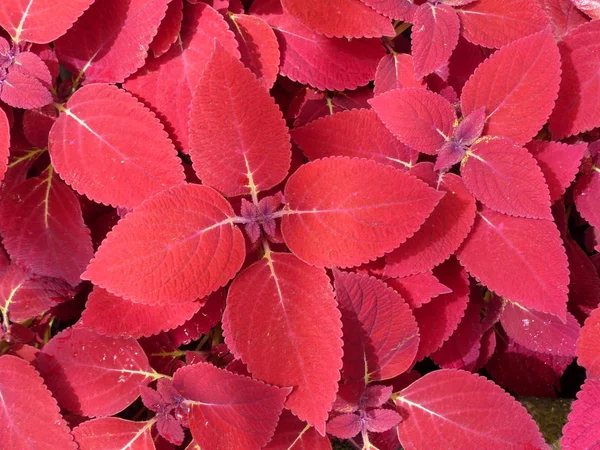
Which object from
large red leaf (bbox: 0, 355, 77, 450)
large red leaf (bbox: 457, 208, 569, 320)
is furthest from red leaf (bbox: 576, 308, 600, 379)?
large red leaf (bbox: 0, 355, 77, 450)

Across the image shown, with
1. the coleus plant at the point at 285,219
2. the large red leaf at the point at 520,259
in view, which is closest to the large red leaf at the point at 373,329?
the coleus plant at the point at 285,219

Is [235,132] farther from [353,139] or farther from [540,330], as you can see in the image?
[540,330]

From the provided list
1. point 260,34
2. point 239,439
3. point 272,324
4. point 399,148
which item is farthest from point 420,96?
point 239,439

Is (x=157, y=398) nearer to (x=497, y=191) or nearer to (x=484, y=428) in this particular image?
(x=484, y=428)

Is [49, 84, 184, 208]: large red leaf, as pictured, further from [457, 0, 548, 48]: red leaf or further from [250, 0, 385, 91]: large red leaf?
[457, 0, 548, 48]: red leaf

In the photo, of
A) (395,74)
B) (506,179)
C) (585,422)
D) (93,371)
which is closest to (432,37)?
(395,74)

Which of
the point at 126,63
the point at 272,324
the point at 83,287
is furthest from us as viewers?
the point at 83,287

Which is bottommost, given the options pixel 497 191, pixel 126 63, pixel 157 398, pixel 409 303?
pixel 157 398
